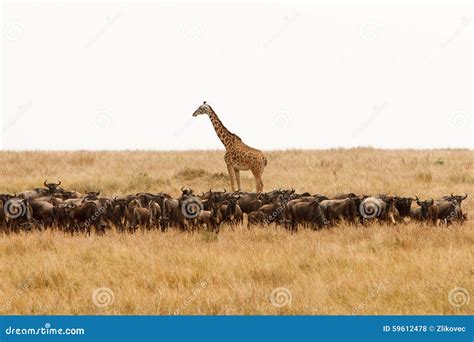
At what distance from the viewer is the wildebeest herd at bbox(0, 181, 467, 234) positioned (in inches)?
647

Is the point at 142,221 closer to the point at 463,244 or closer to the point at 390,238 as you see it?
Answer: the point at 390,238

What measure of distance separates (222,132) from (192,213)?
10.4 meters

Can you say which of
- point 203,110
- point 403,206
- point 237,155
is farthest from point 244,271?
point 203,110

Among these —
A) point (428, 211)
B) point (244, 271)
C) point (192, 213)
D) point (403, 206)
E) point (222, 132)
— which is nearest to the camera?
point (244, 271)

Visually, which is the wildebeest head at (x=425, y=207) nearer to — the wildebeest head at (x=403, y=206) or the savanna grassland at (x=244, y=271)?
the wildebeest head at (x=403, y=206)

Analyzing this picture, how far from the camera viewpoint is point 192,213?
16.7 metres

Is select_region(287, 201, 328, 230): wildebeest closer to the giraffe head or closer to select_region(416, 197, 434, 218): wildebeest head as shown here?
select_region(416, 197, 434, 218): wildebeest head

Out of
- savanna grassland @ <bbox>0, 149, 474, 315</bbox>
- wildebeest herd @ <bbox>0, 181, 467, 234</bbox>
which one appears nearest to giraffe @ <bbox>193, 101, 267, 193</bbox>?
wildebeest herd @ <bbox>0, 181, 467, 234</bbox>

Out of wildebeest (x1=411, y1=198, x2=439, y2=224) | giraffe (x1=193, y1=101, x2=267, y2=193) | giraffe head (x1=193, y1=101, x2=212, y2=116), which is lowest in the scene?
wildebeest (x1=411, y1=198, x2=439, y2=224)

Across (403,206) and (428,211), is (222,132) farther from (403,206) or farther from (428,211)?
(428,211)

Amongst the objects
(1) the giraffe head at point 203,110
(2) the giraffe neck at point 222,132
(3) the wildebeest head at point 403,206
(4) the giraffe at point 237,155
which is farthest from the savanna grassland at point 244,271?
(1) the giraffe head at point 203,110

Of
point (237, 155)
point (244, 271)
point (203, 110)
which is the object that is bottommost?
point (244, 271)

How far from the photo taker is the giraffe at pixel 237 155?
25.3 metres

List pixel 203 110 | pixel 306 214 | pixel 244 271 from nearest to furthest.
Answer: pixel 244 271, pixel 306 214, pixel 203 110
